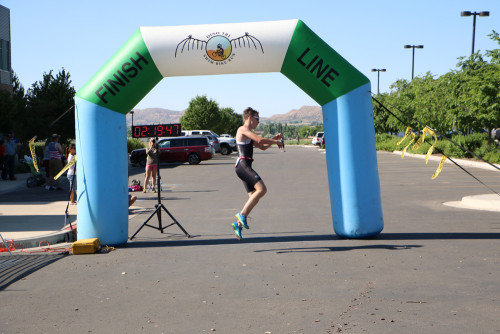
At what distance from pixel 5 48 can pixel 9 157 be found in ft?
65.1

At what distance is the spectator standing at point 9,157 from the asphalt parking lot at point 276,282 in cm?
1327

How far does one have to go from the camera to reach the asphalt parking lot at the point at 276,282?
5.23 m

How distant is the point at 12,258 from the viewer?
334 inches

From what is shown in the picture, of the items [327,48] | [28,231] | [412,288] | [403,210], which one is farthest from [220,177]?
[412,288]

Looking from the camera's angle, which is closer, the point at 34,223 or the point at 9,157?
the point at 34,223

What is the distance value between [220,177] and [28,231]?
47.3 feet

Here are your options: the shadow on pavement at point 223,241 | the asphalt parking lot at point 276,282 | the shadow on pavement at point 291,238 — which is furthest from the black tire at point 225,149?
the shadow on pavement at point 223,241

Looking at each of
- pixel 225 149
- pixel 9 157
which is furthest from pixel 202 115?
pixel 9 157

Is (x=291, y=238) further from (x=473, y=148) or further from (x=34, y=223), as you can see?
(x=473, y=148)

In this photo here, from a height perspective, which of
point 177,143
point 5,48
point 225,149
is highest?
point 5,48

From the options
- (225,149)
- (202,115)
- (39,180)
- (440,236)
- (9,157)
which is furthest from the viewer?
(202,115)

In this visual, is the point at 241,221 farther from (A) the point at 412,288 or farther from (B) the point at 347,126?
(A) the point at 412,288

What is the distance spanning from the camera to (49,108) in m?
38.8

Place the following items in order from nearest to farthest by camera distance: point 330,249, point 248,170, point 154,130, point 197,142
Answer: point 330,249, point 248,170, point 154,130, point 197,142
